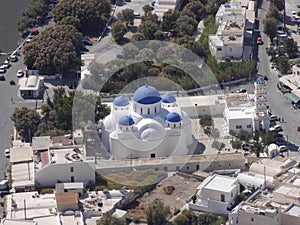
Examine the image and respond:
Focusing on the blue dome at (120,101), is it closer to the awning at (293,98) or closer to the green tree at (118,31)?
the awning at (293,98)

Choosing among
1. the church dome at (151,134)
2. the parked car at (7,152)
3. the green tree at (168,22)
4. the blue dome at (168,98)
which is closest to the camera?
the church dome at (151,134)

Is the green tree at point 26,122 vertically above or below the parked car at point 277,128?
above

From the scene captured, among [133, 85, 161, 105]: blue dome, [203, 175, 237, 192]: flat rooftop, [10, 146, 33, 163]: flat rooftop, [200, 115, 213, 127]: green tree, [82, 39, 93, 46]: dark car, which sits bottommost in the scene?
[203, 175, 237, 192]: flat rooftop

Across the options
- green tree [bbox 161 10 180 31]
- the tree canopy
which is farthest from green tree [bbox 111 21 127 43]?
the tree canopy

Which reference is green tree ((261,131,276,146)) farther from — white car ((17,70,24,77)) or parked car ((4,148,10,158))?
white car ((17,70,24,77))

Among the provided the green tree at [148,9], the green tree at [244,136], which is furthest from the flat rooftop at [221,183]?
the green tree at [148,9]

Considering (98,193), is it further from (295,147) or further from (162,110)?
(295,147)

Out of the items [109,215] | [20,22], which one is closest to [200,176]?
[109,215]
